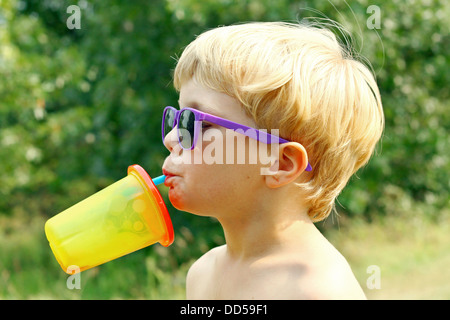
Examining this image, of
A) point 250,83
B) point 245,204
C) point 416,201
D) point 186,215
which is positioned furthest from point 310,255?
point 416,201

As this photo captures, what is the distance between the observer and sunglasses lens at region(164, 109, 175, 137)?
82.7 inches

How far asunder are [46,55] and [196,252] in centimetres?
400

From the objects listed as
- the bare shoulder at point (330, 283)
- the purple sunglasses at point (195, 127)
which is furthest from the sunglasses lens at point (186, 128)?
the bare shoulder at point (330, 283)

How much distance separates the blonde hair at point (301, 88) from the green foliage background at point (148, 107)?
303 centimetres

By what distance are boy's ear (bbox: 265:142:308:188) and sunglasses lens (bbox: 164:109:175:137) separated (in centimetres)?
45

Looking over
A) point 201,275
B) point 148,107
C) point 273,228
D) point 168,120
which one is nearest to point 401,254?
point 148,107

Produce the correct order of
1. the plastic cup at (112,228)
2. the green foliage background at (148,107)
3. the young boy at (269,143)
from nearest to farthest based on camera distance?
the young boy at (269,143) → the plastic cup at (112,228) → the green foliage background at (148,107)

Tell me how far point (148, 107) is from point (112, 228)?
383 centimetres

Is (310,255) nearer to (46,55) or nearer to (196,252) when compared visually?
(196,252)

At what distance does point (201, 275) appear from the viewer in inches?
93.3

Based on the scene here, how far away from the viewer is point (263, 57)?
191 centimetres

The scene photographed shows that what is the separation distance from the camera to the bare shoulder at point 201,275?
2307 millimetres

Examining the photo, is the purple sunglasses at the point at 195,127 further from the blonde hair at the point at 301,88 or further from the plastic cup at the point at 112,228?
the plastic cup at the point at 112,228

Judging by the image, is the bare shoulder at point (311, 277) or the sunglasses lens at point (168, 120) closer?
the bare shoulder at point (311, 277)
